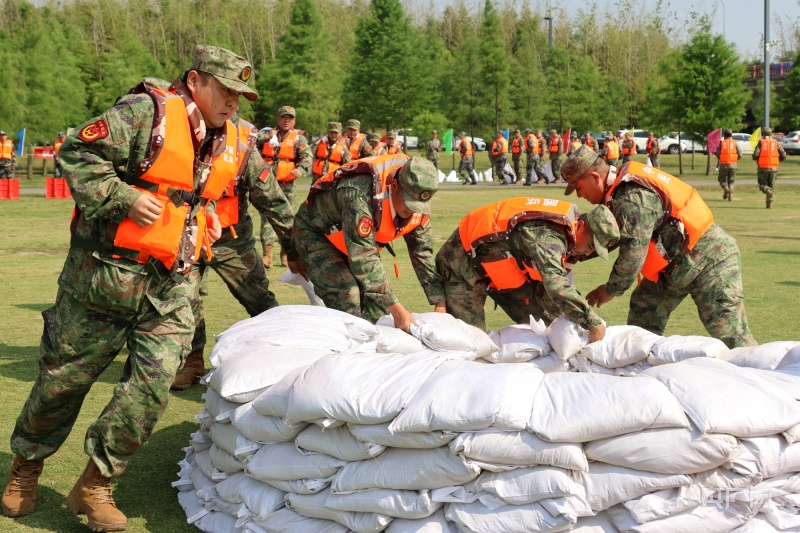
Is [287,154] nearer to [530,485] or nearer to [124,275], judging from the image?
[124,275]

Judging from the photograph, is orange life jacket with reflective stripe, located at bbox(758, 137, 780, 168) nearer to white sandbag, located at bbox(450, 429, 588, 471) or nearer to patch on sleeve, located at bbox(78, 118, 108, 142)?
white sandbag, located at bbox(450, 429, 588, 471)

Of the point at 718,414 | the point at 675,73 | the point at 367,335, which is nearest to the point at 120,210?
the point at 367,335

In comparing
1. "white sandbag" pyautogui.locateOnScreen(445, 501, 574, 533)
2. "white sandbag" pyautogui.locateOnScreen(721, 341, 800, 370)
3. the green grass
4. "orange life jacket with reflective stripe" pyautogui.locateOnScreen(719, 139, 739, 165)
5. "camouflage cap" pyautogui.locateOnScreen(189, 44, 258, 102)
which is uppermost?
"camouflage cap" pyautogui.locateOnScreen(189, 44, 258, 102)

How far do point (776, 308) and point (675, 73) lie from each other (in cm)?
3004

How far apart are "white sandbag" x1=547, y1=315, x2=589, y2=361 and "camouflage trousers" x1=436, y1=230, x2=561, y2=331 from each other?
655 mm

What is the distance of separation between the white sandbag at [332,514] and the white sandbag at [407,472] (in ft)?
0.32

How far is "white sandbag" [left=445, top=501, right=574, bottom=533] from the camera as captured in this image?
305 centimetres

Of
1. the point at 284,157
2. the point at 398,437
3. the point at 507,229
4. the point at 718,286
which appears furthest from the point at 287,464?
the point at 284,157

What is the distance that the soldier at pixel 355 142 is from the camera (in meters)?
17.5

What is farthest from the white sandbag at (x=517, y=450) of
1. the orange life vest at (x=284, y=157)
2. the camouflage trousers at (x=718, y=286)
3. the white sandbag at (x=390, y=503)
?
the orange life vest at (x=284, y=157)

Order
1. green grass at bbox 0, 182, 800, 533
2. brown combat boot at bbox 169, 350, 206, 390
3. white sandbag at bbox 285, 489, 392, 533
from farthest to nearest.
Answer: brown combat boot at bbox 169, 350, 206, 390 < green grass at bbox 0, 182, 800, 533 < white sandbag at bbox 285, 489, 392, 533

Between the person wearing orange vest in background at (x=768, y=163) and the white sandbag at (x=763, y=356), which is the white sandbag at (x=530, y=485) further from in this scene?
the person wearing orange vest in background at (x=768, y=163)

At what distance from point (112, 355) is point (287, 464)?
34.7 inches

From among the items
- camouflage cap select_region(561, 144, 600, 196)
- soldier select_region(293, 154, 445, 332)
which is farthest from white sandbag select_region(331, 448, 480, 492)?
camouflage cap select_region(561, 144, 600, 196)
